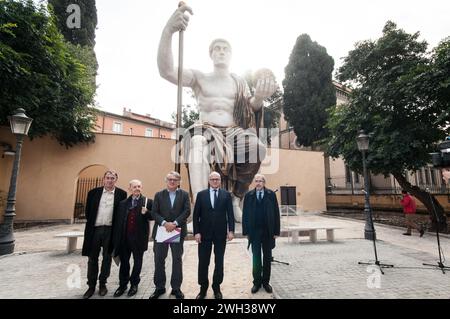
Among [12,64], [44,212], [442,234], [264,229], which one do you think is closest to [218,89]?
[264,229]

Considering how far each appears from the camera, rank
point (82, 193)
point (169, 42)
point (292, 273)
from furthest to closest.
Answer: point (82, 193) < point (169, 42) < point (292, 273)

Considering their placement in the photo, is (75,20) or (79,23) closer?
(79,23)

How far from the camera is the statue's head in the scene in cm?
705

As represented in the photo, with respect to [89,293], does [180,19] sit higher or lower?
higher

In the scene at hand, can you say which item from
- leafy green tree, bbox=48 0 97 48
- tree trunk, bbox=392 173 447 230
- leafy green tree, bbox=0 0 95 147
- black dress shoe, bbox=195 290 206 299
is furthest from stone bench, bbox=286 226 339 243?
leafy green tree, bbox=48 0 97 48

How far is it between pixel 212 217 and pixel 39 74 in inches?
397

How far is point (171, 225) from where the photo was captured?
2.90 meters

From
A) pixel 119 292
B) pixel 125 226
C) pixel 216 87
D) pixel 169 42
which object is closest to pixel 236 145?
pixel 216 87

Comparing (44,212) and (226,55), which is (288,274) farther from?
(44,212)

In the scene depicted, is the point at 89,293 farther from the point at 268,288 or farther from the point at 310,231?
the point at 310,231

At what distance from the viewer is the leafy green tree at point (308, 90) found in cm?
2212

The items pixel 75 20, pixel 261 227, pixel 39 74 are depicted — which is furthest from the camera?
pixel 75 20

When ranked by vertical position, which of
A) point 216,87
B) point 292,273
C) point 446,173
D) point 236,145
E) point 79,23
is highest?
point 79,23

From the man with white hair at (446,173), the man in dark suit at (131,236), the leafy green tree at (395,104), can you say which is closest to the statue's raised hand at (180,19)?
the man in dark suit at (131,236)
